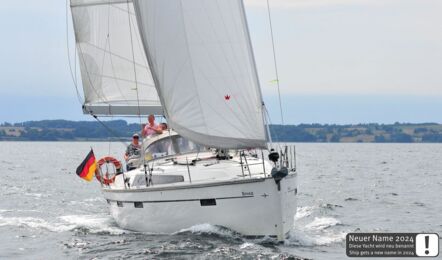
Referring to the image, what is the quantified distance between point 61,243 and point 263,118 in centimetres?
577

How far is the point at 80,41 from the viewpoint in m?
25.8

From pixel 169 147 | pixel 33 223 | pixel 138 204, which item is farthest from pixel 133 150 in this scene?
pixel 138 204

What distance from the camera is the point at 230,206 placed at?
58.0 feet

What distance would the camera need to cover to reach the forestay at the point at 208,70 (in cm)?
1867

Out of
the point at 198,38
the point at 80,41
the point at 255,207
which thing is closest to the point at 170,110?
the point at 198,38

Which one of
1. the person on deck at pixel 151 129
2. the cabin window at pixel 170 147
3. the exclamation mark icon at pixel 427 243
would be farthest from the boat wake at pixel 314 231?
the person on deck at pixel 151 129

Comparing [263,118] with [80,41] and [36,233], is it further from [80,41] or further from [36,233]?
[80,41]

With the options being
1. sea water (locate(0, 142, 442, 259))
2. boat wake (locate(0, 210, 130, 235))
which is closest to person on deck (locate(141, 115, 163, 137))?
sea water (locate(0, 142, 442, 259))

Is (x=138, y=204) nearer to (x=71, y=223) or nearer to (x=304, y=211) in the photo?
(x=71, y=223)

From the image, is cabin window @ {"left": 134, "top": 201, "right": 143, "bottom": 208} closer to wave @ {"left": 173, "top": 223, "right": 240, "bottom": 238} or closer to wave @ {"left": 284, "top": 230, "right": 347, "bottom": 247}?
wave @ {"left": 173, "top": 223, "right": 240, "bottom": 238}

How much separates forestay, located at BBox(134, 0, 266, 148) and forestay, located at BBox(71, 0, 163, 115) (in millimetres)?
5268

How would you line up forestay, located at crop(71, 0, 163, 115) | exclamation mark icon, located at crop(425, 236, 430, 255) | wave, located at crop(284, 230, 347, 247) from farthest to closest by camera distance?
forestay, located at crop(71, 0, 163, 115), wave, located at crop(284, 230, 347, 247), exclamation mark icon, located at crop(425, 236, 430, 255)

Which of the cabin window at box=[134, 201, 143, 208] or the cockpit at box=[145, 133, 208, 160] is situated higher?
the cockpit at box=[145, 133, 208, 160]

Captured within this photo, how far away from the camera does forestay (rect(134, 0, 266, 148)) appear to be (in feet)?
61.3
